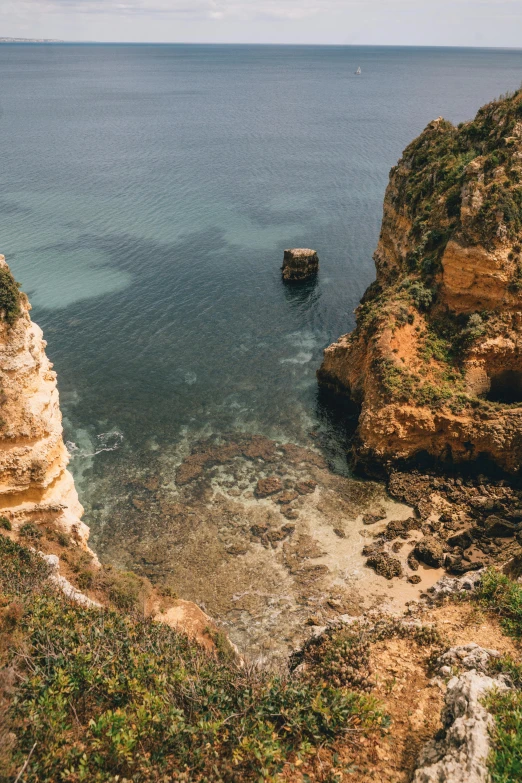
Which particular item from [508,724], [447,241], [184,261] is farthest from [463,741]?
[184,261]

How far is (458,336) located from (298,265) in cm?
2649

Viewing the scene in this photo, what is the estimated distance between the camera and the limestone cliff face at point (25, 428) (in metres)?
21.4

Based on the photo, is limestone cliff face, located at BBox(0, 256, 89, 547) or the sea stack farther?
the sea stack

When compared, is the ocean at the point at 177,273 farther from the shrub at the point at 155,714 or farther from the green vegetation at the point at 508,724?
the green vegetation at the point at 508,724

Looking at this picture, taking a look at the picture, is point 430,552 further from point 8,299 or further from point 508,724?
→ point 8,299

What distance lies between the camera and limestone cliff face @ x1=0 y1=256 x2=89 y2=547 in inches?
842

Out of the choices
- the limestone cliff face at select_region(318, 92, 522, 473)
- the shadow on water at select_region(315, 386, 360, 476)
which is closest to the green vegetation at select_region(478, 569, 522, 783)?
the limestone cliff face at select_region(318, 92, 522, 473)

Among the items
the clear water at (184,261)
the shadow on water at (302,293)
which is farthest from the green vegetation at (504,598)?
the shadow on water at (302,293)

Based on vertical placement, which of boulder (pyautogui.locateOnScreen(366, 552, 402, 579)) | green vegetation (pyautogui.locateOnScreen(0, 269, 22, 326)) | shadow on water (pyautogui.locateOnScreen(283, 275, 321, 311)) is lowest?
boulder (pyautogui.locateOnScreen(366, 552, 402, 579))

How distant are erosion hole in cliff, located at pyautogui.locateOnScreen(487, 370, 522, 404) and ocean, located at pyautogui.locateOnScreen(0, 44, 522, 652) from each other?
11314mm

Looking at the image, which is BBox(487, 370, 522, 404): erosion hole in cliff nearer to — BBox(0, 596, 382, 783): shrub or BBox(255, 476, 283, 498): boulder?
BBox(255, 476, 283, 498): boulder

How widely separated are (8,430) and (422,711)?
1884 cm

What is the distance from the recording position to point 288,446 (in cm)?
3572

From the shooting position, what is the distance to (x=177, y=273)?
192 ft
